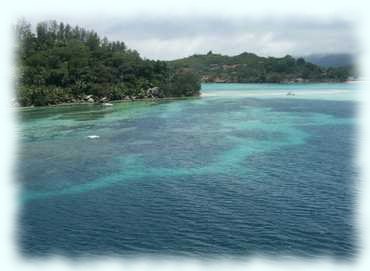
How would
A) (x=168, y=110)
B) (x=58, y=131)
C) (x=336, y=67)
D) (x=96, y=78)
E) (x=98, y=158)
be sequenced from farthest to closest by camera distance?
(x=336, y=67) < (x=96, y=78) < (x=168, y=110) < (x=58, y=131) < (x=98, y=158)

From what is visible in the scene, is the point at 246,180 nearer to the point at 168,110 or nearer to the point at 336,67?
the point at 168,110

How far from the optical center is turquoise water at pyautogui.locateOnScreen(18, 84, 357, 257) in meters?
16.5

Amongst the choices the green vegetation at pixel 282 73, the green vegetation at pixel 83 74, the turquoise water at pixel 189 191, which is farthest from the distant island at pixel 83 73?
the green vegetation at pixel 282 73

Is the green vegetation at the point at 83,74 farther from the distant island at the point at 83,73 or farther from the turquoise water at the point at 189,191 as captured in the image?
the turquoise water at the point at 189,191

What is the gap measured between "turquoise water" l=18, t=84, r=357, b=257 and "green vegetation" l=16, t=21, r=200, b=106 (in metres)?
36.6

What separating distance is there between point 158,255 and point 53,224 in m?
5.68

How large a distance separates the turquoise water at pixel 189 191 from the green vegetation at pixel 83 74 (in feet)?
120

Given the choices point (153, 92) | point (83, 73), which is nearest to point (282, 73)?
point (153, 92)

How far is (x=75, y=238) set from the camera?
670 inches

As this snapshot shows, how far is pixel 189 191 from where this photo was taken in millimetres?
22234

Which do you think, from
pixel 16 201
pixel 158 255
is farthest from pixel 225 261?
pixel 16 201

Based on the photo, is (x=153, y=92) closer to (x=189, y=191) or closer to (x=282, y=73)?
(x=189, y=191)

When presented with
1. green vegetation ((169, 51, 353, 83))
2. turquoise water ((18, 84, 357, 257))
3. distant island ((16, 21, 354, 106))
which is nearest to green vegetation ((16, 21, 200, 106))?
distant island ((16, 21, 354, 106))

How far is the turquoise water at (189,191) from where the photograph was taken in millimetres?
16516
